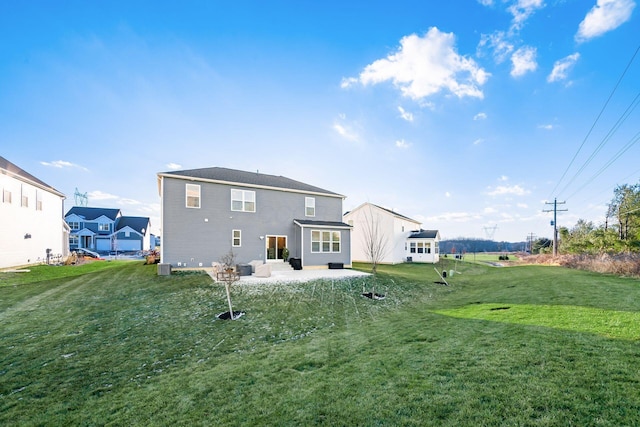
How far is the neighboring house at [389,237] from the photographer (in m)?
30.5

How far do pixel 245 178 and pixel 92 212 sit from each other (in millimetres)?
44134

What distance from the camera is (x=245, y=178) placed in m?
19.9

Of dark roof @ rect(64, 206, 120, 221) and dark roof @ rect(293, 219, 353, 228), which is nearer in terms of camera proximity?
dark roof @ rect(293, 219, 353, 228)

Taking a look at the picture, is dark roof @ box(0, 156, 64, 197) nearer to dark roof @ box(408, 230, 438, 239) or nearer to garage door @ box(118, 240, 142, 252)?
garage door @ box(118, 240, 142, 252)

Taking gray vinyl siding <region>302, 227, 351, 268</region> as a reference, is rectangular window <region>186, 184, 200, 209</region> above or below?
above

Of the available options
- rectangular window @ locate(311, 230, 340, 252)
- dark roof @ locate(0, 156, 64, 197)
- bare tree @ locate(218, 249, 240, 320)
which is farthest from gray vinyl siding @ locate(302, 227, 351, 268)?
dark roof @ locate(0, 156, 64, 197)

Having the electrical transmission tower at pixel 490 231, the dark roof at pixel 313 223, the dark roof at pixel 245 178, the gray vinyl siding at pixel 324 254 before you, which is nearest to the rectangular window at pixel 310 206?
the dark roof at pixel 245 178

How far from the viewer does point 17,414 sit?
12.6ft

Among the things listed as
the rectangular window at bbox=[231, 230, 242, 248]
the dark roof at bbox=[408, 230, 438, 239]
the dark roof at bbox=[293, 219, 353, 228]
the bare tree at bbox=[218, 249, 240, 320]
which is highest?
the dark roof at bbox=[293, 219, 353, 228]

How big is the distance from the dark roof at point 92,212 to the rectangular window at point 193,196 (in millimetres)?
41821

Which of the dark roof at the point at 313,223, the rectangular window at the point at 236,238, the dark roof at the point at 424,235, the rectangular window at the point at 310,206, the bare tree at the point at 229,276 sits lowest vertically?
the bare tree at the point at 229,276

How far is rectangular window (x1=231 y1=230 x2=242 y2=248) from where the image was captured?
18125 mm

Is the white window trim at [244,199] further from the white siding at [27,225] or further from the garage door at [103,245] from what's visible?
the garage door at [103,245]

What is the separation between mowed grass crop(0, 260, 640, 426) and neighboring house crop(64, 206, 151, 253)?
4294cm
